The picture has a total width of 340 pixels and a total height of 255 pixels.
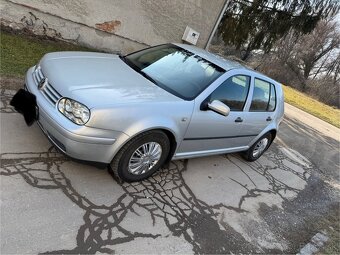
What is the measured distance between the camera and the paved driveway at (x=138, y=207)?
122 inches

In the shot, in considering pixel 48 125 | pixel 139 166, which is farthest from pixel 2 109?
pixel 139 166

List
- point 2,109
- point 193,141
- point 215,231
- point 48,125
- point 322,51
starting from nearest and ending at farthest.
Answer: point 48,125, point 215,231, point 193,141, point 2,109, point 322,51

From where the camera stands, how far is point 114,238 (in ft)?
10.5

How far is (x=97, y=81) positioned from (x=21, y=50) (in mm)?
4372

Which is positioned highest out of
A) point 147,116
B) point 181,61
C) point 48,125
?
point 181,61

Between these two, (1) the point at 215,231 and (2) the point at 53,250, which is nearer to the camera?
(2) the point at 53,250

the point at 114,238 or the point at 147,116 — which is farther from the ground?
the point at 147,116

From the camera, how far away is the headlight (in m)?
3.36

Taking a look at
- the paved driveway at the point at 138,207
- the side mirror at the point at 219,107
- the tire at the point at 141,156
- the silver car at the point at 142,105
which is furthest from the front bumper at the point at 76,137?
the side mirror at the point at 219,107

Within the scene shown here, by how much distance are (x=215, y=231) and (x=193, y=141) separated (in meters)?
1.18

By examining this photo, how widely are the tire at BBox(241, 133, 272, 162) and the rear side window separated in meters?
0.61

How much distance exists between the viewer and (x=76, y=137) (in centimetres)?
333

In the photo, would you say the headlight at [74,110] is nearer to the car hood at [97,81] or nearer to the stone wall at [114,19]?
the car hood at [97,81]

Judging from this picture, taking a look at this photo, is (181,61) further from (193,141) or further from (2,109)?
A: (2,109)
